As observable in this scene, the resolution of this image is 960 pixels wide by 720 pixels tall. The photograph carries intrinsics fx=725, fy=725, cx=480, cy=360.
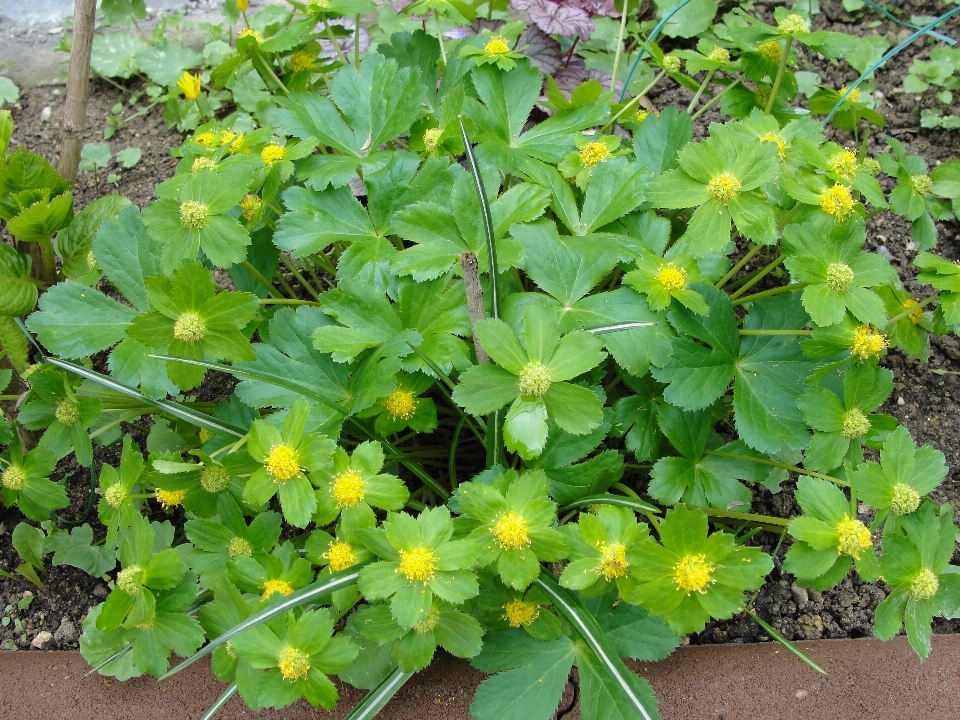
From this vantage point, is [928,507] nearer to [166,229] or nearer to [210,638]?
[210,638]

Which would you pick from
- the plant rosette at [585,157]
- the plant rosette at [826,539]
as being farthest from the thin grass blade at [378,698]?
the plant rosette at [585,157]

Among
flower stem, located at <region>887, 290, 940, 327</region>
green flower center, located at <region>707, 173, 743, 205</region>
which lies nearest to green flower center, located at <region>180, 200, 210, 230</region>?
green flower center, located at <region>707, 173, 743, 205</region>

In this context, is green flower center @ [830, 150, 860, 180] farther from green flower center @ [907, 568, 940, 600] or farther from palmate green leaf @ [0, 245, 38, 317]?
palmate green leaf @ [0, 245, 38, 317]

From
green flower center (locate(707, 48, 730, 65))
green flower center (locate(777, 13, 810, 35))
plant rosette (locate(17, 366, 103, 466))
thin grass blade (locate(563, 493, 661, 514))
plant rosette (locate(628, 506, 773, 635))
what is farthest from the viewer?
green flower center (locate(707, 48, 730, 65))

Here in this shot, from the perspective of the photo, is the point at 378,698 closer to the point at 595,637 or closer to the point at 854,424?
the point at 595,637

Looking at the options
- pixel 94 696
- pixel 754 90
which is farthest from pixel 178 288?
pixel 754 90
